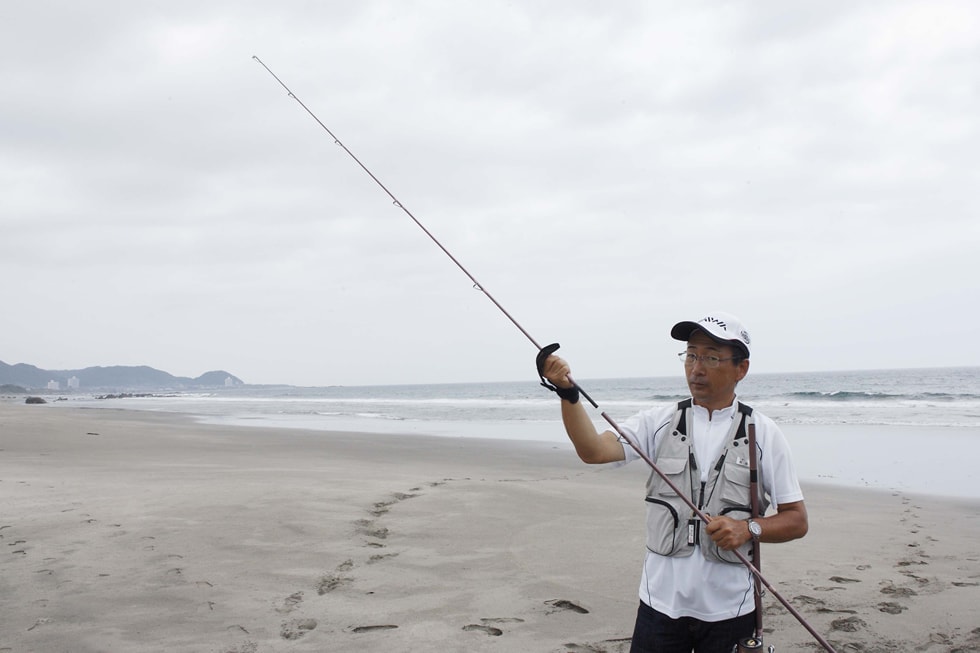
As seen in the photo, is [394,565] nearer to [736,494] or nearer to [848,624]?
[848,624]

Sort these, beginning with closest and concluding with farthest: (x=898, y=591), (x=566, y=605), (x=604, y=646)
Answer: (x=604, y=646)
(x=566, y=605)
(x=898, y=591)

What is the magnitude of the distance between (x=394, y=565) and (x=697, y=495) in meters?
3.32

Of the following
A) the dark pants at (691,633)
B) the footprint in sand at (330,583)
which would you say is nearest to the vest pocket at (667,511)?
the dark pants at (691,633)

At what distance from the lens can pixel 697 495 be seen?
91.3 inches

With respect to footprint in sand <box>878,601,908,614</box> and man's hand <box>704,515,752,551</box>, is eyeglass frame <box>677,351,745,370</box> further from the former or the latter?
footprint in sand <box>878,601,908,614</box>

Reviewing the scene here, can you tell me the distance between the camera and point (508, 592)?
4.67 meters

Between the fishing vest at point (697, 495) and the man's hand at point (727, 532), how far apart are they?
5 centimetres

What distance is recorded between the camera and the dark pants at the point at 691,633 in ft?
7.31

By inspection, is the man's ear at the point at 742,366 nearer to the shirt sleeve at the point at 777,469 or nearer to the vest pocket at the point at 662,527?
the shirt sleeve at the point at 777,469

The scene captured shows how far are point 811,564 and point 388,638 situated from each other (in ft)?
11.3

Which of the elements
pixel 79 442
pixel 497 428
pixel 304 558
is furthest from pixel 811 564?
pixel 497 428

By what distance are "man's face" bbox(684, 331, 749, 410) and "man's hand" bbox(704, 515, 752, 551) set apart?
40 cm

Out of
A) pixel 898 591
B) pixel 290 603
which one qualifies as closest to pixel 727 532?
pixel 290 603

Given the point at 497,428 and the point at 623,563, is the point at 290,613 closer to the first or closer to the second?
the point at 623,563
